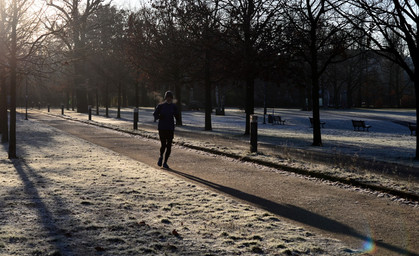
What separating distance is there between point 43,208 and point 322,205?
407 centimetres

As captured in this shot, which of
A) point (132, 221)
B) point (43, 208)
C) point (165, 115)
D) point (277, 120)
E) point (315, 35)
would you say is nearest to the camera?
point (132, 221)

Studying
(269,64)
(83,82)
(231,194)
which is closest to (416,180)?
(231,194)

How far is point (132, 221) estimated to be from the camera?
206 inches

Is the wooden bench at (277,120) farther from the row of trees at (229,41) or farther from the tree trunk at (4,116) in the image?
the tree trunk at (4,116)

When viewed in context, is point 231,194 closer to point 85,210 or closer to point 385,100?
point 85,210

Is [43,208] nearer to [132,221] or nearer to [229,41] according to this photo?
[132,221]

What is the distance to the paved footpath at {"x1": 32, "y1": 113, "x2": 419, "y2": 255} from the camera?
4781 millimetres

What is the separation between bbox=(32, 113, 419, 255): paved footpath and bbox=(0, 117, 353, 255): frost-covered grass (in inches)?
14.8

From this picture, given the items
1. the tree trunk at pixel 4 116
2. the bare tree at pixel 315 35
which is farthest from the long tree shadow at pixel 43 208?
the bare tree at pixel 315 35

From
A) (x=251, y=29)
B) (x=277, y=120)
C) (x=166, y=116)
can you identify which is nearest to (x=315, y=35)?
(x=251, y=29)

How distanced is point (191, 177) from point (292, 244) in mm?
4465

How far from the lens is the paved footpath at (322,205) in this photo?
478 centimetres

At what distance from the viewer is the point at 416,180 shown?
328 inches

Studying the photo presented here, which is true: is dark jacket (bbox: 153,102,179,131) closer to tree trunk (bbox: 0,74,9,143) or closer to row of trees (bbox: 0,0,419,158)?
row of trees (bbox: 0,0,419,158)
